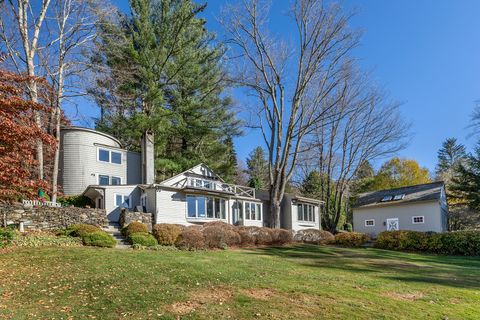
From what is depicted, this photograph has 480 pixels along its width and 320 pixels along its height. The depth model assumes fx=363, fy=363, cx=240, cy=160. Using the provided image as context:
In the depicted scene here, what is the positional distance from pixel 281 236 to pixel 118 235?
9.10 m

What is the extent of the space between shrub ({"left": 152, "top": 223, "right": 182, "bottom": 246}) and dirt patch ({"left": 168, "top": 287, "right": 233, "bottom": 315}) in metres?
8.74

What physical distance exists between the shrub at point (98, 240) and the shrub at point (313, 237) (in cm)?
1290

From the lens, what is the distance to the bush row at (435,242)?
21.8m

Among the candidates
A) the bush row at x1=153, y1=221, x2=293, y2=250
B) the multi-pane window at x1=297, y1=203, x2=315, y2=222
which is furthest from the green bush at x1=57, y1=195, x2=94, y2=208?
the multi-pane window at x1=297, y1=203, x2=315, y2=222

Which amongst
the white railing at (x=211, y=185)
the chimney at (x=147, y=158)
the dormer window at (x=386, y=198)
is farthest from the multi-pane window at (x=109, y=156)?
the dormer window at (x=386, y=198)

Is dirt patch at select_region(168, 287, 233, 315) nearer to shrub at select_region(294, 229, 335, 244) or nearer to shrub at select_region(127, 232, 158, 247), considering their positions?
shrub at select_region(127, 232, 158, 247)

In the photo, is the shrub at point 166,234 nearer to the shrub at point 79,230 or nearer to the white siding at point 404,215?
the shrub at point 79,230

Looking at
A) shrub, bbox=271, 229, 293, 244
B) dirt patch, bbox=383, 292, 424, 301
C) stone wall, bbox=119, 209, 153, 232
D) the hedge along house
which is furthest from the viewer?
the hedge along house

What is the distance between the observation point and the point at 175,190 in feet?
74.8

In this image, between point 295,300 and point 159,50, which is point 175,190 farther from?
point 295,300

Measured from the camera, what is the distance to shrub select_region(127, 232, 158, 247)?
15203 mm

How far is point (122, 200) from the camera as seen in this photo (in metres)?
23.2

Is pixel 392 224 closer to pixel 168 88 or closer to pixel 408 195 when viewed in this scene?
pixel 408 195

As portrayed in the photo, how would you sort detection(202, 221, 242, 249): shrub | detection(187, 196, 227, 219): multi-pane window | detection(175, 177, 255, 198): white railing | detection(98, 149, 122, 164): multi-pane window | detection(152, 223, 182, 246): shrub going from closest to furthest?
detection(152, 223, 182, 246): shrub < detection(202, 221, 242, 249): shrub < detection(187, 196, 227, 219): multi-pane window < detection(175, 177, 255, 198): white railing < detection(98, 149, 122, 164): multi-pane window
